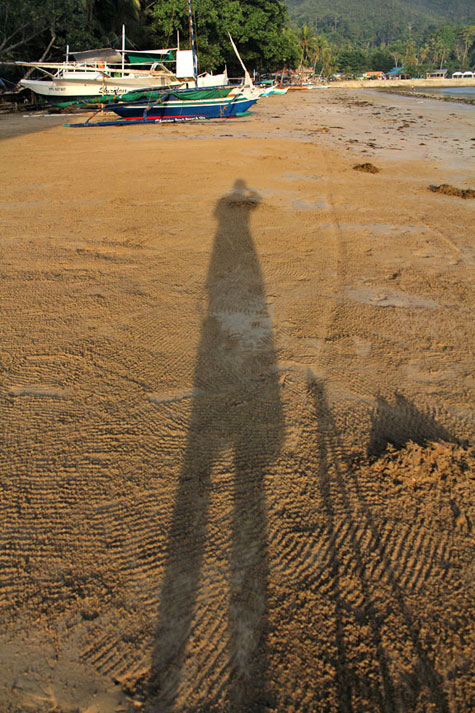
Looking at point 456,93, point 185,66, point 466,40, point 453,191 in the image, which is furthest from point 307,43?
point 466,40

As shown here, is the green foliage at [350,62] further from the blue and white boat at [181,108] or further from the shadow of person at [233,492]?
the shadow of person at [233,492]

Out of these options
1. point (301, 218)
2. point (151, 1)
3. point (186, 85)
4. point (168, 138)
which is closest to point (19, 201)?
point (301, 218)

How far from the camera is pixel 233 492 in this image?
2049 millimetres

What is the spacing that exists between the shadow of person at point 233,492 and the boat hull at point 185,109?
1756 centimetres

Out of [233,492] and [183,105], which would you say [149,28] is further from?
[233,492]

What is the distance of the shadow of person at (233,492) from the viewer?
1434mm

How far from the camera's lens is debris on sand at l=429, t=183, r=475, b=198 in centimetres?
720

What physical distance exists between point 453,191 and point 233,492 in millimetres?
7491

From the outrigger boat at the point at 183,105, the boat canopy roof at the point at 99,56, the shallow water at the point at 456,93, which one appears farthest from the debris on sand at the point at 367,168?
the shallow water at the point at 456,93

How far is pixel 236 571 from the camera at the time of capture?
5.66 ft

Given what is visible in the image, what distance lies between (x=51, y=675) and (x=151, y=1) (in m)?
45.1

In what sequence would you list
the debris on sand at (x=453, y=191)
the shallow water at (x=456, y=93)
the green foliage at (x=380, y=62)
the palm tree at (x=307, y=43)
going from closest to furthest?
the debris on sand at (x=453, y=191) → the shallow water at (x=456, y=93) → the palm tree at (x=307, y=43) → the green foliage at (x=380, y=62)

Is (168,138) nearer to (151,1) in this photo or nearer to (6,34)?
(6,34)

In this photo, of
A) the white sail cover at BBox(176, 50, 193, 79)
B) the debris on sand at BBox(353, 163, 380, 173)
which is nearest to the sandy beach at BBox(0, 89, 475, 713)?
the debris on sand at BBox(353, 163, 380, 173)
